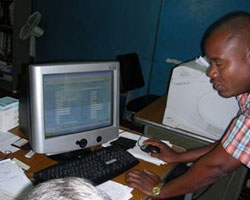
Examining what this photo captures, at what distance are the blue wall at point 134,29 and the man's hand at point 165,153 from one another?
6.67 ft

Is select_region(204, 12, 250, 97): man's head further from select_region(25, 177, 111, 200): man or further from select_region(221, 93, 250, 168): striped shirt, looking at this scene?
select_region(25, 177, 111, 200): man

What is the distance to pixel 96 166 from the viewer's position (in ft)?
4.48

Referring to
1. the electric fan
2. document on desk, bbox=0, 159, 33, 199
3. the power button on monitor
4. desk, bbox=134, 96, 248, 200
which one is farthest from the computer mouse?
the electric fan

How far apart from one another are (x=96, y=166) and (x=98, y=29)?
2.78 meters

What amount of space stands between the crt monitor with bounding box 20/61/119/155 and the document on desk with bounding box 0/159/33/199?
12 centimetres

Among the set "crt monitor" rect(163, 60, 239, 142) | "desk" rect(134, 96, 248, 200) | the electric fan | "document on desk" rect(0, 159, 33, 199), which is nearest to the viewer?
"document on desk" rect(0, 159, 33, 199)

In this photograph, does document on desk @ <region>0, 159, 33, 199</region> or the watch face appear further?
the watch face

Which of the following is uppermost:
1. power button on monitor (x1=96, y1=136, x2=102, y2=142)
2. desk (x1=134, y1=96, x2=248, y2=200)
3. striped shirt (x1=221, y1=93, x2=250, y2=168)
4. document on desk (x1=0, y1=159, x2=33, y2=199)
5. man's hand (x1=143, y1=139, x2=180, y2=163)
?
striped shirt (x1=221, y1=93, x2=250, y2=168)

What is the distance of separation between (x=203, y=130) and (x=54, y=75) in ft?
3.76

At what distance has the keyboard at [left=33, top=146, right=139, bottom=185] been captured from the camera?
4.13ft

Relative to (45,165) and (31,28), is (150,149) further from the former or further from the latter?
(31,28)

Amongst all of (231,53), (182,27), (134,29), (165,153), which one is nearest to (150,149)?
(165,153)

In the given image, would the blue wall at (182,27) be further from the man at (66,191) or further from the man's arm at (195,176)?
the man at (66,191)

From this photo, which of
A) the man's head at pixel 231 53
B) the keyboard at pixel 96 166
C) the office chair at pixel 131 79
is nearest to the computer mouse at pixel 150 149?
the keyboard at pixel 96 166
